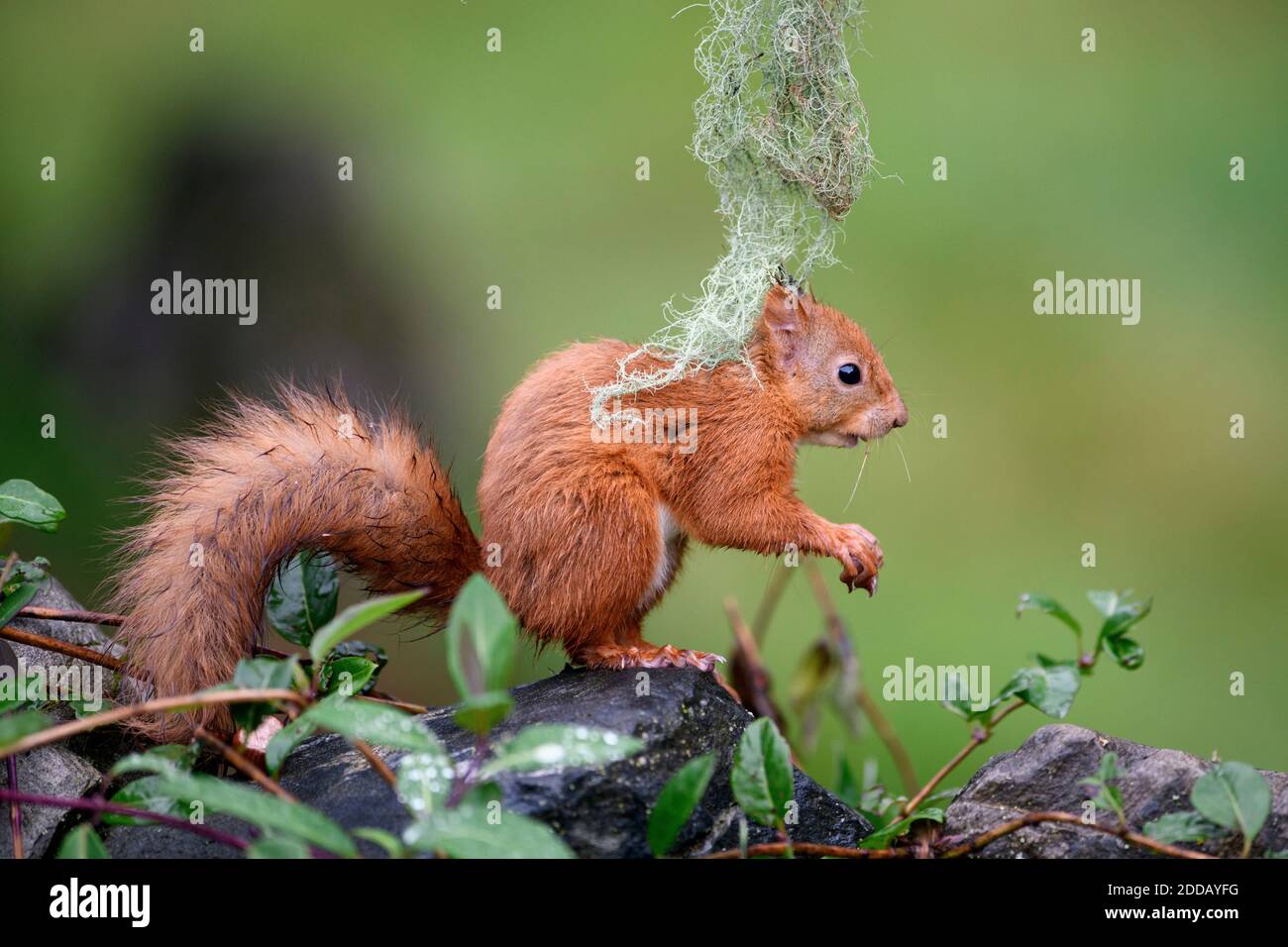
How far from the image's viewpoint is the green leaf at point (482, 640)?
51.1 inches

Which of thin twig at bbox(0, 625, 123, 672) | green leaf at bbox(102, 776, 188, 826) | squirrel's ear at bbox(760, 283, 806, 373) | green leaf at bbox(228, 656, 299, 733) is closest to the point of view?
green leaf at bbox(228, 656, 299, 733)

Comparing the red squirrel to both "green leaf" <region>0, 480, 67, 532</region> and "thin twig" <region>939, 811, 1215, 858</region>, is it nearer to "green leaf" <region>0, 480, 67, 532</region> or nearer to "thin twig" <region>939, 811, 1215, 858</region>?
"green leaf" <region>0, 480, 67, 532</region>

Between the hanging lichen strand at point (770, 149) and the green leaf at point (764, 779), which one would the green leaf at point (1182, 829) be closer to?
the green leaf at point (764, 779)

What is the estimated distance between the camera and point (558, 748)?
1289 millimetres

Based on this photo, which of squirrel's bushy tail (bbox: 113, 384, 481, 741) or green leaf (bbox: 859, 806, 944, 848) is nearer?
green leaf (bbox: 859, 806, 944, 848)

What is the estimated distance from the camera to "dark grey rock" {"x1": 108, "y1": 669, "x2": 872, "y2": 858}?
170 cm

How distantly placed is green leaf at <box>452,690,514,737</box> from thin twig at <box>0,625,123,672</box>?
3.60 feet

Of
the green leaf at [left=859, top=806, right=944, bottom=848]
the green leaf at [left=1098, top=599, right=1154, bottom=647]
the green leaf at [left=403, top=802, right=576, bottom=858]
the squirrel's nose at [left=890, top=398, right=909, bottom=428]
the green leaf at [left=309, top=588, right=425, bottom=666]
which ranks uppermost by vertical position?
the squirrel's nose at [left=890, top=398, right=909, bottom=428]

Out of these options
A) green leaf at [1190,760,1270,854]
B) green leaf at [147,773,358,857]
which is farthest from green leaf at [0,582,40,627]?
green leaf at [1190,760,1270,854]

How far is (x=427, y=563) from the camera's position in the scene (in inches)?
89.0

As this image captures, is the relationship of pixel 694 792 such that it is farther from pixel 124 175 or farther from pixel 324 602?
pixel 124 175

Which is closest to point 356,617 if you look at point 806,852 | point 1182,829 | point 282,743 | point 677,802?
point 282,743

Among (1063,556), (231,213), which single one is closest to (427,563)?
(231,213)

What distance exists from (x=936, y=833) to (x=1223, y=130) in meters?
3.33
